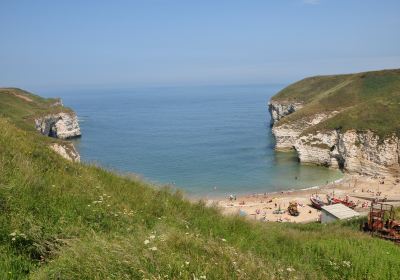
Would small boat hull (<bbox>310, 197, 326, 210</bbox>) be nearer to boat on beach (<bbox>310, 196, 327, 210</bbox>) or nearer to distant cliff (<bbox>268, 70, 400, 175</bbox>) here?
boat on beach (<bbox>310, 196, 327, 210</bbox>)

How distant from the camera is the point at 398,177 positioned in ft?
197

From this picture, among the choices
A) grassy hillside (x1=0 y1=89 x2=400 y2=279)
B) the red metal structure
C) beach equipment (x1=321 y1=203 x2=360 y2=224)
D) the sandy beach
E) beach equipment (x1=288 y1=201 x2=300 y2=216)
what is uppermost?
grassy hillside (x1=0 y1=89 x2=400 y2=279)

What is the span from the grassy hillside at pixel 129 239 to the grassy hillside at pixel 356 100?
64.3 m

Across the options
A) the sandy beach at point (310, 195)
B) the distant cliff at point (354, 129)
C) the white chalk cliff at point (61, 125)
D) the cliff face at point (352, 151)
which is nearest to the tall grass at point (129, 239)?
the sandy beach at point (310, 195)

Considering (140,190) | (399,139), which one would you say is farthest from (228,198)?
(140,190)

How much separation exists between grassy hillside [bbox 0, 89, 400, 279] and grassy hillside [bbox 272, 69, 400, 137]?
64282 mm

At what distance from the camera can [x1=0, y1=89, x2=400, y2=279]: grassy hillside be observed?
5.27 meters

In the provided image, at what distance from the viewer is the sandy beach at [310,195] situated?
142ft

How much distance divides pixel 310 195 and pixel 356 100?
167ft

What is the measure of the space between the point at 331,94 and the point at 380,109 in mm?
26624

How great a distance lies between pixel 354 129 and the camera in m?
70.7

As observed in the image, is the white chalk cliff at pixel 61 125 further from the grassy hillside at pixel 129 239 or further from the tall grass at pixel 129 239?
the grassy hillside at pixel 129 239

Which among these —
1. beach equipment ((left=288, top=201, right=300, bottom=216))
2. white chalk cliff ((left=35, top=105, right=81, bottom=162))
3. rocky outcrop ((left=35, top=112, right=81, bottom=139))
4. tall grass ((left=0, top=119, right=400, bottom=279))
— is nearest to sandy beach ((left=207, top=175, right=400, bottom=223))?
beach equipment ((left=288, top=201, right=300, bottom=216))

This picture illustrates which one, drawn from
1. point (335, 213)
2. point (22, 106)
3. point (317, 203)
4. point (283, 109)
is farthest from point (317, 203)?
point (22, 106)
